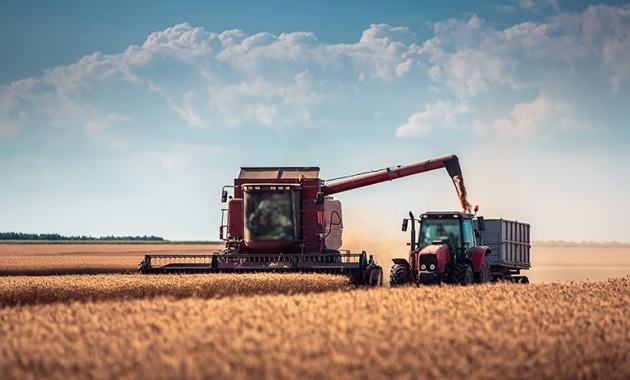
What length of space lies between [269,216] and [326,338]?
55.3ft

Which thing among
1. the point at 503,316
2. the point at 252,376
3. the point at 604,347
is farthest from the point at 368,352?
the point at 503,316

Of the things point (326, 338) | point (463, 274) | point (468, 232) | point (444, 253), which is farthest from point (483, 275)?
point (326, 338)

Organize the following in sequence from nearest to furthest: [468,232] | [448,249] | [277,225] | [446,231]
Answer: [448,249] < [446,231] < [468,232] < [277,225]

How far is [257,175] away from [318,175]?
1861 millimetres

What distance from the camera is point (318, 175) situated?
27766mm

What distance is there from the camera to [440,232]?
880 inches

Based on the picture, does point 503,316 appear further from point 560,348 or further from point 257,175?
point 257,175

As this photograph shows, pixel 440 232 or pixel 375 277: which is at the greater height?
pixel 440 232

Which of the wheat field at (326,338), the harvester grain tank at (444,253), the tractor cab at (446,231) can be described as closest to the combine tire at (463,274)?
the harvester grain tank at (444,253)

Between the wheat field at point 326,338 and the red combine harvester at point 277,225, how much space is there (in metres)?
10.6

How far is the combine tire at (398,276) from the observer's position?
21609 millimetres

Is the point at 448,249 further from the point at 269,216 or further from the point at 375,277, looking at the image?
the point at 269,216

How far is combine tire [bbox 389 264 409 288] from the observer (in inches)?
851

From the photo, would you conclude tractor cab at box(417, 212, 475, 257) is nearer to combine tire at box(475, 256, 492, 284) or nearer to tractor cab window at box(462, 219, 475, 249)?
tractor cab window at box(462, 219, 475, 249)
